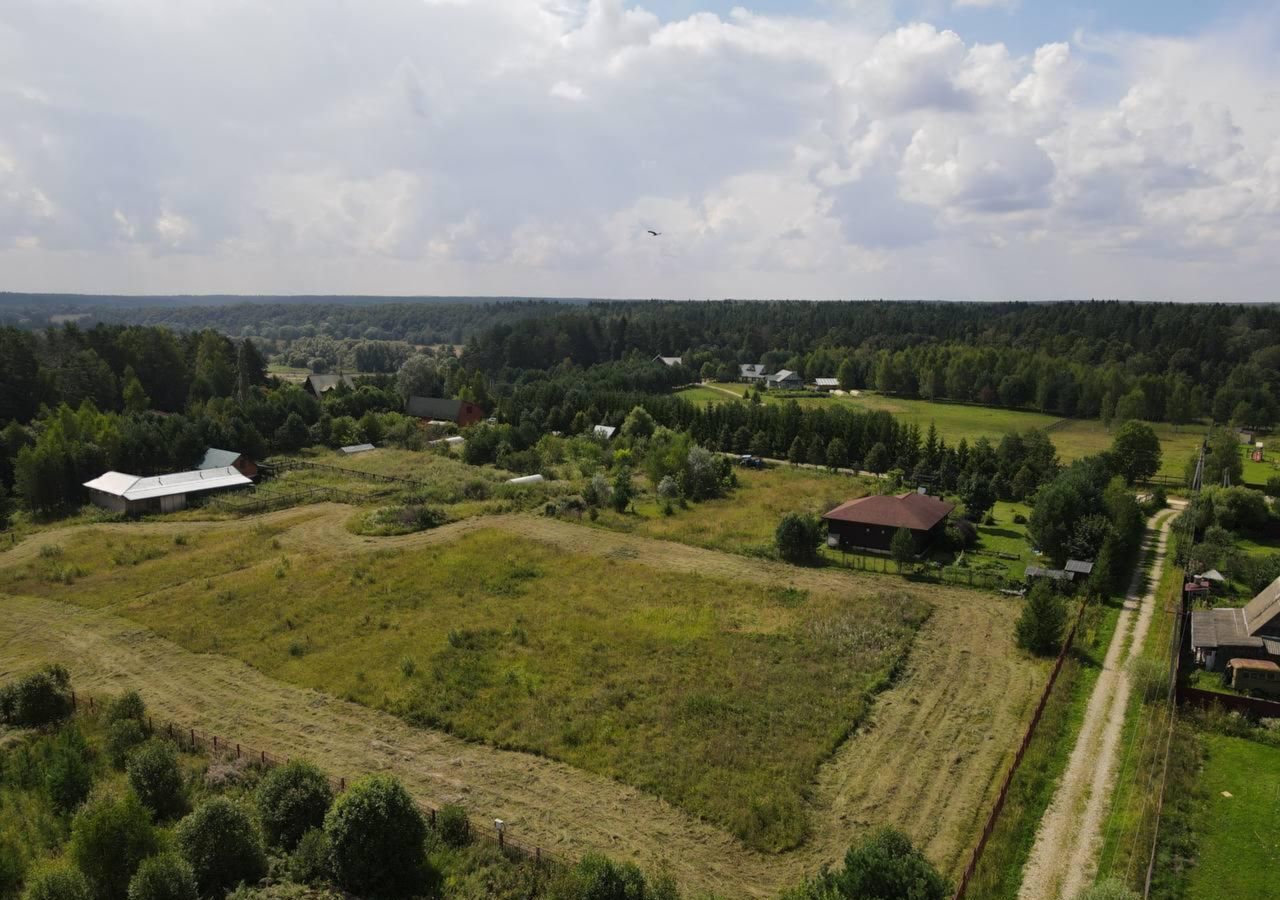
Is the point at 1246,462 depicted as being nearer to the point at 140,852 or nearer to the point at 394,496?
the point at 394,496

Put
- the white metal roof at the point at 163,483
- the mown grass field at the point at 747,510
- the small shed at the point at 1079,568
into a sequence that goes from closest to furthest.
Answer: the small shed at the point at 1079,568, the mown grass field at the point at 747,510, the white metal roof at the point at 163,483

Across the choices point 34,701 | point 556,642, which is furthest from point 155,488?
point 556,642

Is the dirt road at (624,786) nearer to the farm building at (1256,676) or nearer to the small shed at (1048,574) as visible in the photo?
the small shed at (1048,574)

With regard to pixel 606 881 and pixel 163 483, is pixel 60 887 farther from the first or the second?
pixel 163 483

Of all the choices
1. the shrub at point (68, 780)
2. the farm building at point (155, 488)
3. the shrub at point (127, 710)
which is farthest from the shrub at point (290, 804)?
the farm building at point (155, 488)

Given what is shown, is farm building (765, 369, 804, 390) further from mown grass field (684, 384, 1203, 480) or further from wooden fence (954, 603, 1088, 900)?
wooden fence (954, 603, 1088, 900)

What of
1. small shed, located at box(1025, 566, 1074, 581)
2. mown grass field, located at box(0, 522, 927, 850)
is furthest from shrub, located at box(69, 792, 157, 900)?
small shed, located at box(1025, 566, 1074, 581)

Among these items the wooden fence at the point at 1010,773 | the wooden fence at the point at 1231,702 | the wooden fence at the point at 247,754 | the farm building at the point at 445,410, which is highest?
the farm building at the point at 445,410
